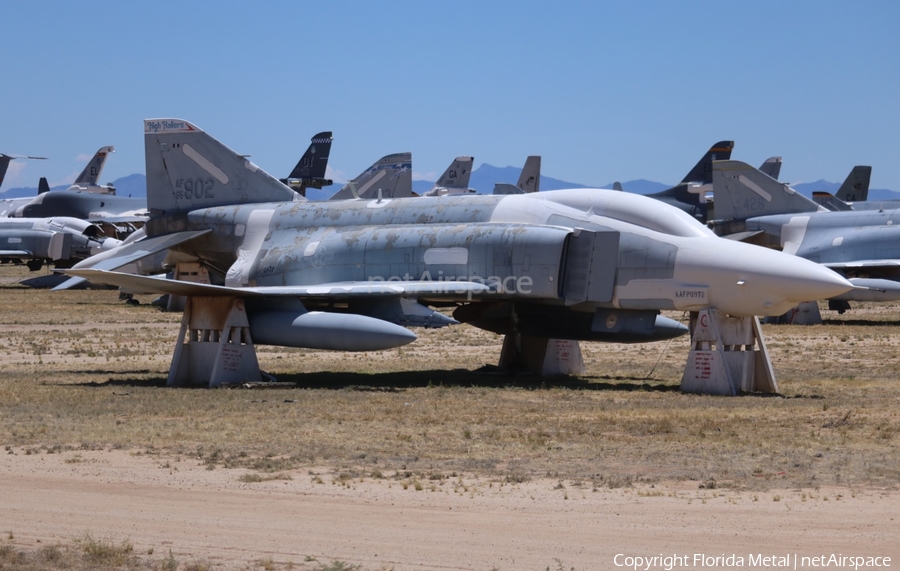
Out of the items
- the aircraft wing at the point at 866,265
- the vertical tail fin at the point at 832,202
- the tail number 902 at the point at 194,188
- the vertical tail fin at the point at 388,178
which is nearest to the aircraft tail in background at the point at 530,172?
the vertical tail fin at the point at 832,202

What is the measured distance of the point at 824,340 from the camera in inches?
1137

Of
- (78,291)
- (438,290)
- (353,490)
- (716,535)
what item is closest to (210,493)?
(353,490)

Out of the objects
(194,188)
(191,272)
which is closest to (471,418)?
(194,188)

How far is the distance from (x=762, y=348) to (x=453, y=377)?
17.5ft

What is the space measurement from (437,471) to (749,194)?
29.7 metres

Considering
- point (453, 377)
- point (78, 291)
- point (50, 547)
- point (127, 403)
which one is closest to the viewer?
point (50, 547)

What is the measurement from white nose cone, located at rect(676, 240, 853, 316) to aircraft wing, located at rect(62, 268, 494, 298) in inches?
132

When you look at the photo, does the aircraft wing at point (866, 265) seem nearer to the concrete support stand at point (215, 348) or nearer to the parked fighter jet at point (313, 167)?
the concrete support stand at point (215, 348)

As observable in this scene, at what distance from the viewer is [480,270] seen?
18.5 m

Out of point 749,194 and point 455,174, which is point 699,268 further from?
point 455,174

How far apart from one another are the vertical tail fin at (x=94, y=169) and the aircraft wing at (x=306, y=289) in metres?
76.9

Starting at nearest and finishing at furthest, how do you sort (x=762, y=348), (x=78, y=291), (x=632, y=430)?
(x=632, y=430), (x=762, y=348), (x=78, y=291)

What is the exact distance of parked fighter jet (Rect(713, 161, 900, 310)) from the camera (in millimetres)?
35594

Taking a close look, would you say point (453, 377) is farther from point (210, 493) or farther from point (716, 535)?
point (716, 535)
